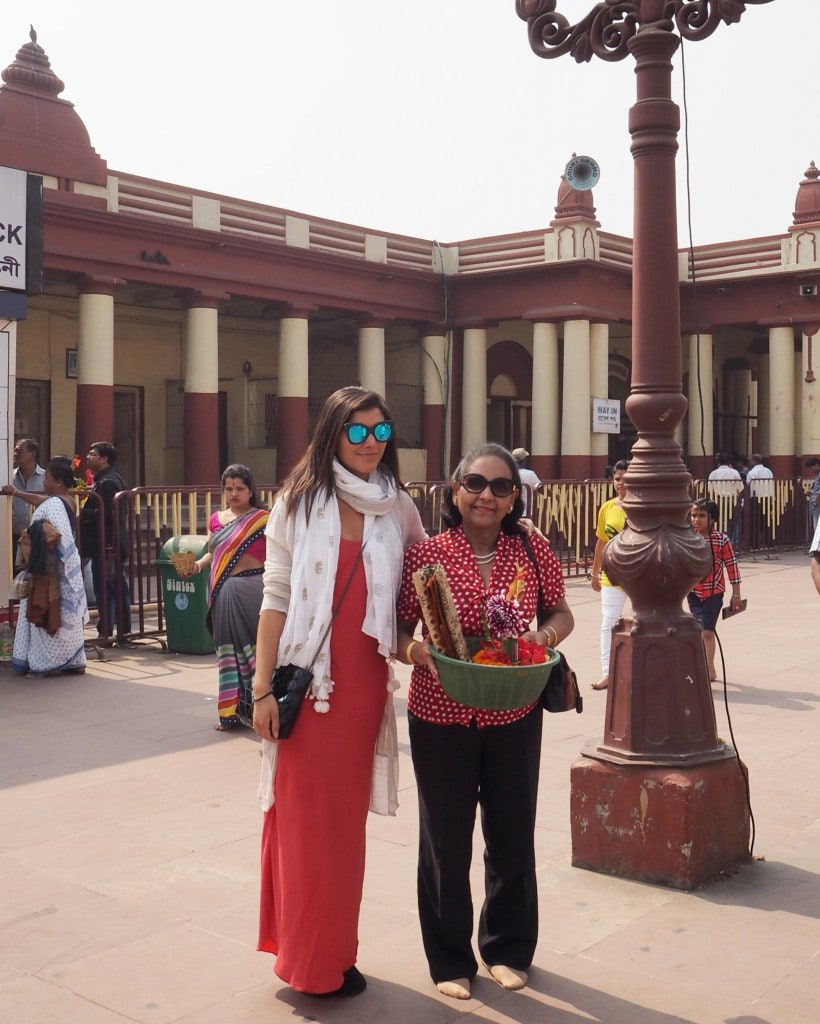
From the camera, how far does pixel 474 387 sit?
73.7 ft

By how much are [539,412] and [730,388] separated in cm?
827

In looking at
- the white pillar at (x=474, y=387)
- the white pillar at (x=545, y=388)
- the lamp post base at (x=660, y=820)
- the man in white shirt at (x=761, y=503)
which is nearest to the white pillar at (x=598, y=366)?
the white pillar at (x=545, y=388)

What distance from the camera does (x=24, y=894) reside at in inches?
174

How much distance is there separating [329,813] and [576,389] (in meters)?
18.3

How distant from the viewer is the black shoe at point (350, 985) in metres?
3.47

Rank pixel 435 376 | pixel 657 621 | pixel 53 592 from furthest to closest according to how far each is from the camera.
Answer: pixel 435 376, pixel 53 592, pixel 657 621

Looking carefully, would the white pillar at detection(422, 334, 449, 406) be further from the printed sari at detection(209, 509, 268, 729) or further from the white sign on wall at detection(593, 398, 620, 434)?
the printed sari at detection(209, 509, 268, 729)

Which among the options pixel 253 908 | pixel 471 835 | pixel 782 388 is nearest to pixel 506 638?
pixel 471 835

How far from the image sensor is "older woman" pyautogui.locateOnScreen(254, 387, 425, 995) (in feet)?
11.2

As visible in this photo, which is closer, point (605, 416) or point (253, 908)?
point (253, 908)

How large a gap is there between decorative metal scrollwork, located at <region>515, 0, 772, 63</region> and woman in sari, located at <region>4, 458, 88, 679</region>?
17.5ft

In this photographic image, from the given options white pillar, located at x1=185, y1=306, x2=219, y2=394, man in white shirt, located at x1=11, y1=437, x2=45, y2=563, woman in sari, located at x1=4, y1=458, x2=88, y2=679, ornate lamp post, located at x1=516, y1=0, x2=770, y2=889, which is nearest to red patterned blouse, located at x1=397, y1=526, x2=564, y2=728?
ornate lamp post, located at x1=516, y1=0, x2=770, y2=889

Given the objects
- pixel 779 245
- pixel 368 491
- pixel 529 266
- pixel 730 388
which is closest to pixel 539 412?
pixel 529 266

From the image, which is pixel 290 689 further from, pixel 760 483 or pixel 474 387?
pixel 474 387
